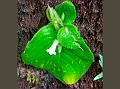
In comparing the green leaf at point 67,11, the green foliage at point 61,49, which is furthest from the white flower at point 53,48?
the green leaf at point 67,11

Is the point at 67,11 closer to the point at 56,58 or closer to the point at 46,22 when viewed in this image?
the point at 46,22

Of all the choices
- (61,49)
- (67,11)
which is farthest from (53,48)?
(67,11)

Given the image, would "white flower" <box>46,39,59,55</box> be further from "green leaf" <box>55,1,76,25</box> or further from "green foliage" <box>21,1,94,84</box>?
"green leaf" <box>55,1,76,25</box>

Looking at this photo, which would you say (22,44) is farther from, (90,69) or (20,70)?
(90,69)

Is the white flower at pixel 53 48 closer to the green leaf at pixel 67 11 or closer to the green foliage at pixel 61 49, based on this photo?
the green foliage at pixel 61 49

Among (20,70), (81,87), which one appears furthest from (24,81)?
(81,87)
